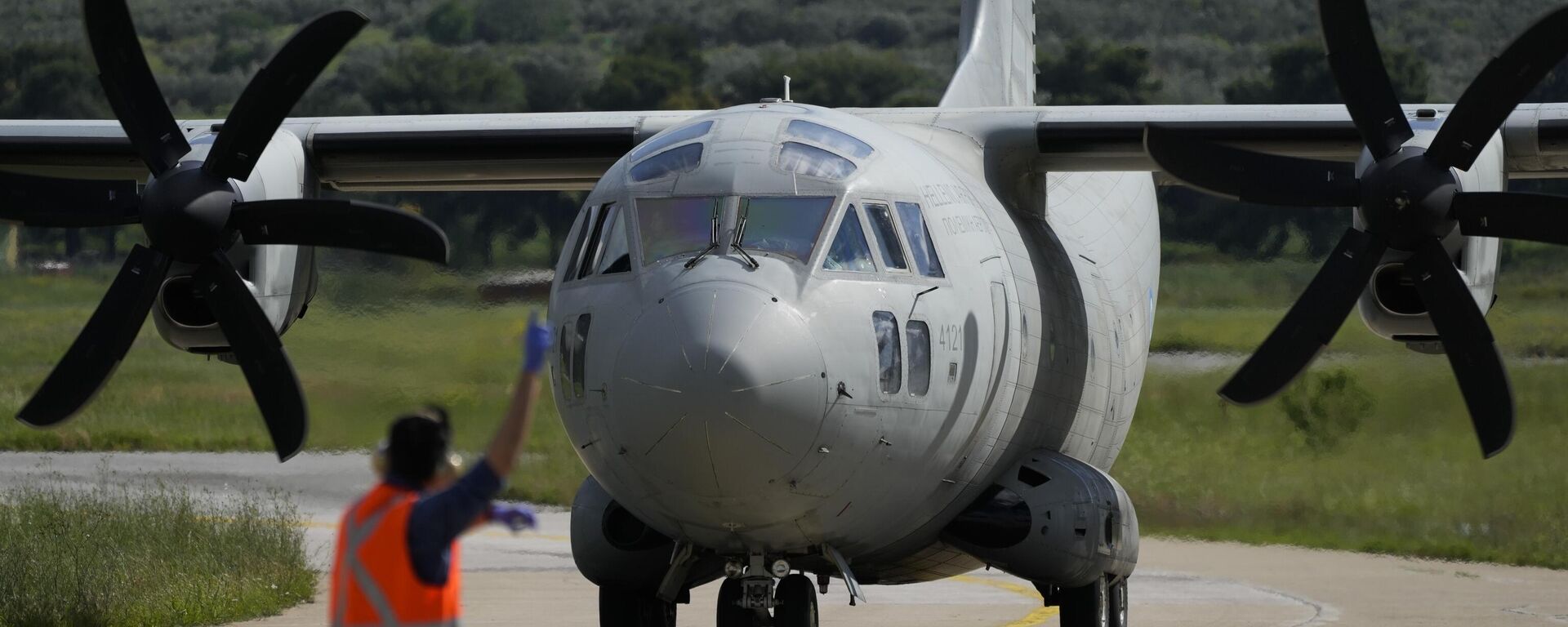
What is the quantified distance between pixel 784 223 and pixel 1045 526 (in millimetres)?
2232

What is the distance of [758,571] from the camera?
926cm

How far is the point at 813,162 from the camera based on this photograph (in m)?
9.43

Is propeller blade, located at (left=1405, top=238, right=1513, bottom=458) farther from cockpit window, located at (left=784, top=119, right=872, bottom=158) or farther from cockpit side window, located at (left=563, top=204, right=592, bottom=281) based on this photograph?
cockpit side window, located at (left=563, top=204, right=592, bottom=281)

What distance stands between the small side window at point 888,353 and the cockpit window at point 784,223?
0.44m

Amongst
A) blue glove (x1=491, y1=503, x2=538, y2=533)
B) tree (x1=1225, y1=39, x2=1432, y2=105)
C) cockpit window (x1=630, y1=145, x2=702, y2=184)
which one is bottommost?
blue glove (x1=491, y1=503, x2=538, y2=533)

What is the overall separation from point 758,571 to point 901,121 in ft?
10.9

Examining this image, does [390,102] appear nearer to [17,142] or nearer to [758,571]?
[17,142]

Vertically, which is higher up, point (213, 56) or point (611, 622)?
point (213, 56)

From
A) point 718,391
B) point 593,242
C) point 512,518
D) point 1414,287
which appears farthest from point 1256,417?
point 512,518

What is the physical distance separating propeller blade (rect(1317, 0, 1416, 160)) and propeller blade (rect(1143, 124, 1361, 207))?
28 cm

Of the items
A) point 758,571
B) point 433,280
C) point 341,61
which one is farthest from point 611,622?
point 341,61

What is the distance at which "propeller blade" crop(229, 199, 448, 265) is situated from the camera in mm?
10164

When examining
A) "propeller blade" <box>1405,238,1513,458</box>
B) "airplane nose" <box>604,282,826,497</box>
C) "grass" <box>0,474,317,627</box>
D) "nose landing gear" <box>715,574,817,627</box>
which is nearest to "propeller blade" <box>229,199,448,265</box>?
"airplane nose" <box>604,282,826,497</box>

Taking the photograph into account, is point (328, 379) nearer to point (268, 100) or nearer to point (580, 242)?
point (268, 100)
